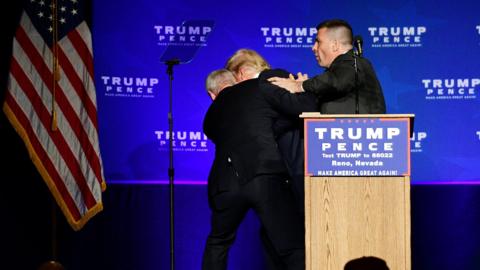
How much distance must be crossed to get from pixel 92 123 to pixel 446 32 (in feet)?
8.75

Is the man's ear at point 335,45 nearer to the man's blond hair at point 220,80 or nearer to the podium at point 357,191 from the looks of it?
the podium at point 357,191

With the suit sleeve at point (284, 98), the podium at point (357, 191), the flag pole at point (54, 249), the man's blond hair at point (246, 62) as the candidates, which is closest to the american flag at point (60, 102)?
the flag pole at point (54, 249)

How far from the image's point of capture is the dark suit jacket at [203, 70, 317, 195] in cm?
480

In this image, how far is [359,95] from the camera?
439cm

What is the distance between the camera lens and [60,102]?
592cm

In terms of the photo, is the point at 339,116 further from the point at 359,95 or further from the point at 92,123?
the point at 92,123

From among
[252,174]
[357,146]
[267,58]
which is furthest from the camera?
[267,58]

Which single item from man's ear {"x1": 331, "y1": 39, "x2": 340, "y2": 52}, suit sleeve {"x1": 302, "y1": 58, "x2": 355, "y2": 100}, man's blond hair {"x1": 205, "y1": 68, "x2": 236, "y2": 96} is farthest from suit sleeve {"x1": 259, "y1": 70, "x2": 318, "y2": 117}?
man's blond hair {"x1": 205, "y1": 68, "x2": 236, "y2": 96}

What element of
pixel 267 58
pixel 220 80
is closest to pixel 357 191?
pixel 220 80

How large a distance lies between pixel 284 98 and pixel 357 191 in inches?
33.7

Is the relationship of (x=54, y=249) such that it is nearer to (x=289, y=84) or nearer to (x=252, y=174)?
(x=252, y=174)

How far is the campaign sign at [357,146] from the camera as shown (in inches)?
155

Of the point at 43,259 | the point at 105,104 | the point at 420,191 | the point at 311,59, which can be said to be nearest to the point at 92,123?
the point at 105,104

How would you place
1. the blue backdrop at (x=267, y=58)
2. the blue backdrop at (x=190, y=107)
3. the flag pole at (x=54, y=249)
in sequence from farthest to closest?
1. the blue backdrop at (x=267, y=58)
2. the blue backdrop at (x=190, y=107)
3. the flag pole at (x=54, y=249)
